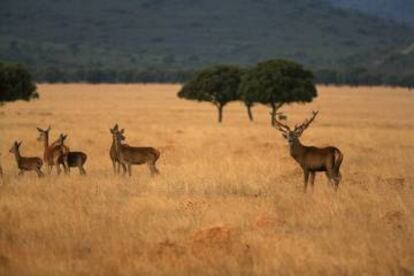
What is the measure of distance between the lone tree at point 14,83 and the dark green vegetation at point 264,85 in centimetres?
1419

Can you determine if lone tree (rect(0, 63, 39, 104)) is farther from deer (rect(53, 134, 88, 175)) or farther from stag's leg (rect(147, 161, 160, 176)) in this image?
stag's leg (rect(147, 161, 160, 176))

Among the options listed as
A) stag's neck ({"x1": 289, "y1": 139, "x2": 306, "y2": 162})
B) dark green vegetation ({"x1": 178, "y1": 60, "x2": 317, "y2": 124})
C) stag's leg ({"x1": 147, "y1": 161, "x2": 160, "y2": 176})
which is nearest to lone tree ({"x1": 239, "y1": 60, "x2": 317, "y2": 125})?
dark green vegetation ({"x1": 178, "y1": 60, "x2": 317, "y2": 124})

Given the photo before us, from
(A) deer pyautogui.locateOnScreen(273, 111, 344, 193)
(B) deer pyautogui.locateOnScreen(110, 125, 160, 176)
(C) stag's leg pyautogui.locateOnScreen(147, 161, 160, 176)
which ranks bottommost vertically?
(C) stag's leg pyautogui.locateOnScreen(147, 161, 160, 176)

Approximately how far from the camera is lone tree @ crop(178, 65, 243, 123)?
2424 inches

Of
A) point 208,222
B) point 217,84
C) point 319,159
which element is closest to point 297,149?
point 319,159

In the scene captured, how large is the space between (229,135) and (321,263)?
3169cm

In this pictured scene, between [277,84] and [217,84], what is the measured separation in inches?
283

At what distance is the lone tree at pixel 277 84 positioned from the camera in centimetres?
→ 5547

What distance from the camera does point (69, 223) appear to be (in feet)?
46.3

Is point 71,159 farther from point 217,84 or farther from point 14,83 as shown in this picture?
A: point 217,84

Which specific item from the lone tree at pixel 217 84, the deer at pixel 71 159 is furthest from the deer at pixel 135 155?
the lone tree at pixel 217 84

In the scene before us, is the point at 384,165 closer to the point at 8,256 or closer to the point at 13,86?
the point at 8,256

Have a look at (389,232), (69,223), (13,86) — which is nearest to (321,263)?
(389,232)

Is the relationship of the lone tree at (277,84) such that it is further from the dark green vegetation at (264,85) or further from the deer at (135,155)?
the deer at (135,155)
